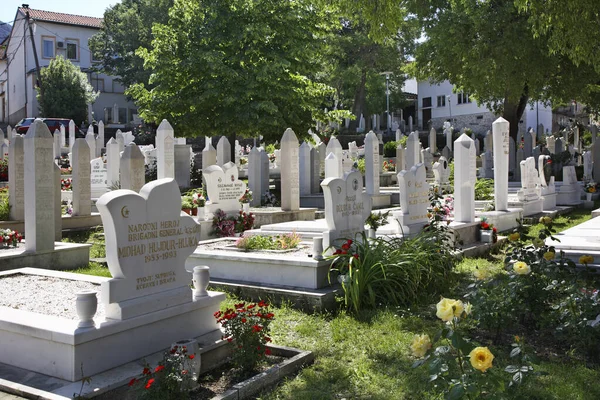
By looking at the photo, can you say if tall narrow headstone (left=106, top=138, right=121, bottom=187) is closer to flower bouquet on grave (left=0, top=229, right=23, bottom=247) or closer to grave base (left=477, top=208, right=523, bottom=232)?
flower bouquet on grave (left=0, top=229, right=23, bottom=247)

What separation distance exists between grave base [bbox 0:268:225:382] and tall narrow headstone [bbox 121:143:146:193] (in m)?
7.89

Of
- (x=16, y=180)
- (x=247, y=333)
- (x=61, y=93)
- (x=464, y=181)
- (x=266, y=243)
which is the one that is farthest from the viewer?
(x=61, y=93)

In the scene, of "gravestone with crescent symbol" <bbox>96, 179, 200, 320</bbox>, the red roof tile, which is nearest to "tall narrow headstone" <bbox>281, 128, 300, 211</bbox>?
"gravestone with crescent symbol" <bbox>96, 179, 200, 320</bbox>

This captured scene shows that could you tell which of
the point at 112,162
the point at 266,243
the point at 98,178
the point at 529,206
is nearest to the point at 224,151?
the point at 98,178

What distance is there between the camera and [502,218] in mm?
14023

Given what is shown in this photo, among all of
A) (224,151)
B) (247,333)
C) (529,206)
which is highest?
(224,151)

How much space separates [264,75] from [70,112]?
91.6 ft

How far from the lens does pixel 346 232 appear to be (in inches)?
348

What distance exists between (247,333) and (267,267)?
10.2 feet

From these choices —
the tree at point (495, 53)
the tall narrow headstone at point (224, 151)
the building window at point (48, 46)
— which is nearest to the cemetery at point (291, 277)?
the tall narrow headstone at point (224, 151)

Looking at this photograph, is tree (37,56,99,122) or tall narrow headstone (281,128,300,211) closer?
tall narrow headstone (281,128,300,211)

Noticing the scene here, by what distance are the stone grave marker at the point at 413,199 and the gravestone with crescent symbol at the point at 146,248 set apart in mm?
5177

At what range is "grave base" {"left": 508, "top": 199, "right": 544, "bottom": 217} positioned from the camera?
16747mm

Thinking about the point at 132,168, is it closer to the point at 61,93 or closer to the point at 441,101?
the point at 61,93
